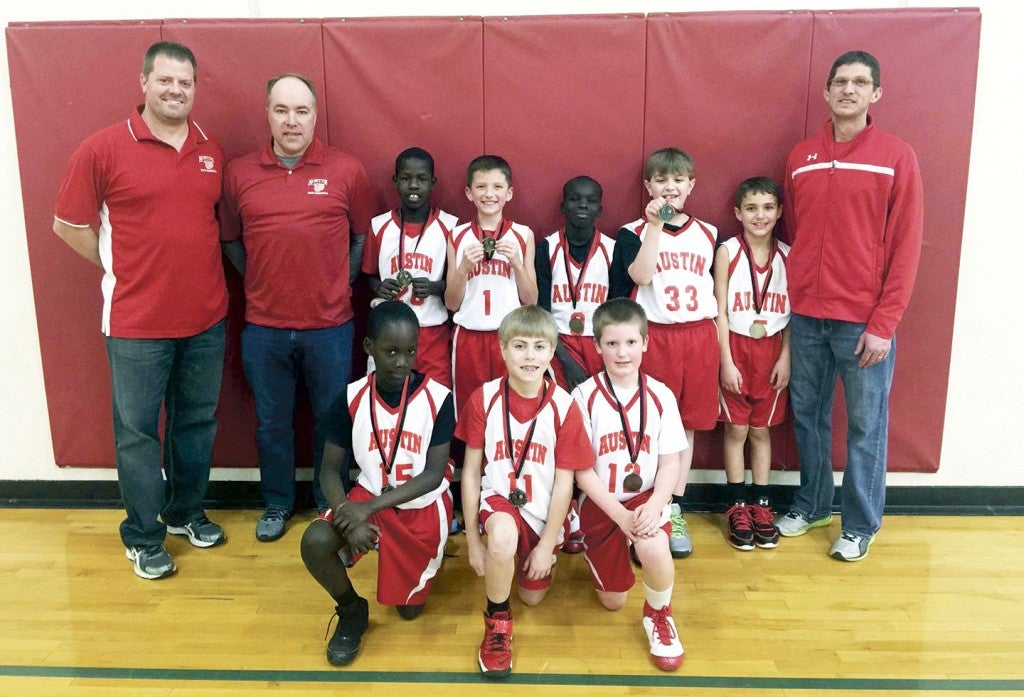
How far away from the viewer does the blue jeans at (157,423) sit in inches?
121

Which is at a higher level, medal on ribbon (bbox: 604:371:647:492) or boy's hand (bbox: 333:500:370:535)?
medal on ribbon (bbox: 604:371:647:492)

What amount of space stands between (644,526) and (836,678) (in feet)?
2.51

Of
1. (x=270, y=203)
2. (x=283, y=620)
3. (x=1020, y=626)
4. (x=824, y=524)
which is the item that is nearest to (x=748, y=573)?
(x=824, y=524)

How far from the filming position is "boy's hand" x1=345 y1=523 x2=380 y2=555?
8.31ft

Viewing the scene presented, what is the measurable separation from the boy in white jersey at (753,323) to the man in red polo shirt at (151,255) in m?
2.17

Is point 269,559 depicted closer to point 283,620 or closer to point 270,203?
point 283,620

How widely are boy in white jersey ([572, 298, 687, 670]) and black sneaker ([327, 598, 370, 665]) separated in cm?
84

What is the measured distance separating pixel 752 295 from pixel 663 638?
1.52 m

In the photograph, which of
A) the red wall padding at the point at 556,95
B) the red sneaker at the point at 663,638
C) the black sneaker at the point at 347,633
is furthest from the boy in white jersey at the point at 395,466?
the red wall padding at the point at 556,95

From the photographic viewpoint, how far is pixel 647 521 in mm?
2623

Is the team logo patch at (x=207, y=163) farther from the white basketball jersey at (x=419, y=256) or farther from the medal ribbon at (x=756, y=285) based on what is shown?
the medal ribbon at (x=756, y=285)

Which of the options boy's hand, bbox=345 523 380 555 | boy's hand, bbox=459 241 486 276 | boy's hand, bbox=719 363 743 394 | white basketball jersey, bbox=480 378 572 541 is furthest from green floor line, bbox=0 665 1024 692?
boy's hand, bbox=459 241 486 276

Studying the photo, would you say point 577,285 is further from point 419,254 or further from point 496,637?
point 496,637

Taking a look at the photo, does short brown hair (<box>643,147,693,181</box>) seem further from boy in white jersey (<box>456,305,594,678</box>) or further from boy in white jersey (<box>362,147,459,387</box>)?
boy in white jersey (<box>456,305,594,678</box>)
